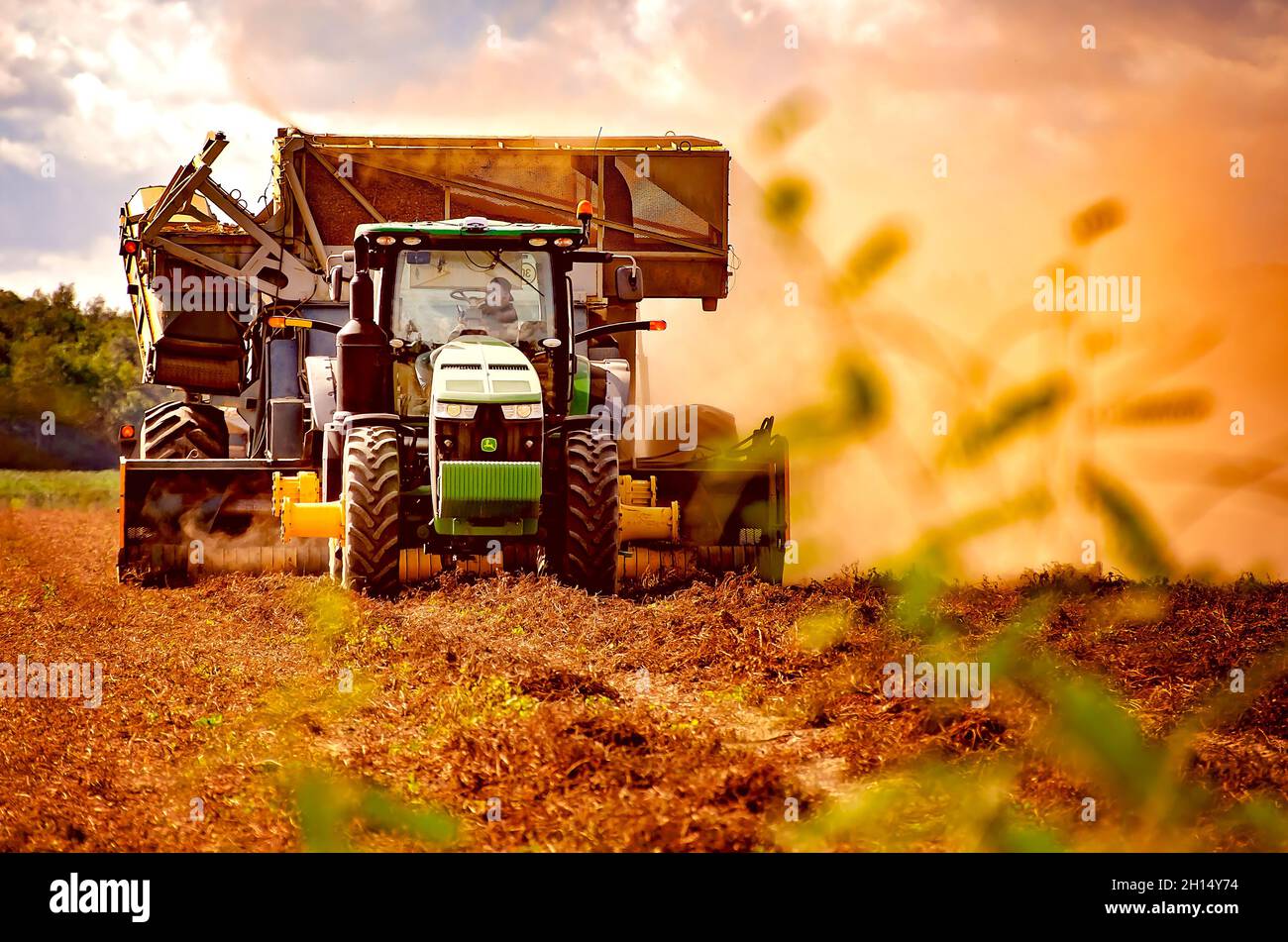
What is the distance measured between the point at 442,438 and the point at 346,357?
4.08 ft

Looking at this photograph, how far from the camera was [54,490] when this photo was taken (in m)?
27.8

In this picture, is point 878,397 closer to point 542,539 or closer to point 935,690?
point 935,690

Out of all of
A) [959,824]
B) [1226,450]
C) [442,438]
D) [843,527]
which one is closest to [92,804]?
[959,824]

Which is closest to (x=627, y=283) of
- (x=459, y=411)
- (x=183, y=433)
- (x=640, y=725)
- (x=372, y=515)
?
(x=459, y=411)

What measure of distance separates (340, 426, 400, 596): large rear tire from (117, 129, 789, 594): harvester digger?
16mm

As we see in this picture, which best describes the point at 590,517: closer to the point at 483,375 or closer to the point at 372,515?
the point at 483,375

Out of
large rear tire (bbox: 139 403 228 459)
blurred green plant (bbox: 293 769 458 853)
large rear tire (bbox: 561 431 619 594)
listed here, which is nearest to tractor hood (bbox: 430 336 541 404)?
large rear tire (bbox: 561 431 619 594)

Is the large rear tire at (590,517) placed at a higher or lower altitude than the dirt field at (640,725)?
higher

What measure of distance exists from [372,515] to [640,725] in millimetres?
3909

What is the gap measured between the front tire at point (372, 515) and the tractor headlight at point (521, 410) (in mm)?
834

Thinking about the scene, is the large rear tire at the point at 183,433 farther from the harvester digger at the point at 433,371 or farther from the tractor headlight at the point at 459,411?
the tractor headlight at the point at 459,411

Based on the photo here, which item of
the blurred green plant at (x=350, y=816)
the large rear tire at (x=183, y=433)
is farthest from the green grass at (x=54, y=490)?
the blurred green plant at (x=350, y=816)

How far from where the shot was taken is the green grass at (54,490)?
85.9 feet

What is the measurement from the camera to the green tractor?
9055 millimetres
